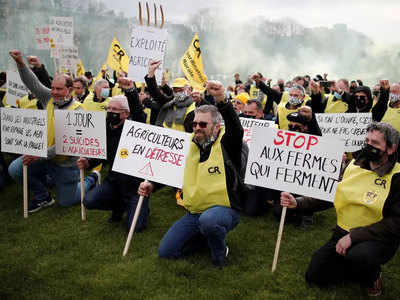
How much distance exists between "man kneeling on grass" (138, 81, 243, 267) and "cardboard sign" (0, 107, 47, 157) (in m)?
2.57

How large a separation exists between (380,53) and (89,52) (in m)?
32.1

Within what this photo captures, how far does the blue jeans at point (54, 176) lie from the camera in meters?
6.10

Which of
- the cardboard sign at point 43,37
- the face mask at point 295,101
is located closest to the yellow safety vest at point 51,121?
the face mask at point 295,101

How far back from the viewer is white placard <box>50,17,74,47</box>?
11133 mm

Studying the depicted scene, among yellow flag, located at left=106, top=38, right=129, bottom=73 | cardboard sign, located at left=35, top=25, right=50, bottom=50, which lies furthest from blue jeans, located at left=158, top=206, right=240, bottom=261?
cardboard sign, located at left=35, top=25, right=50, bottom=50

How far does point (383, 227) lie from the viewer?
3520 mm

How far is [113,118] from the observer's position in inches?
216

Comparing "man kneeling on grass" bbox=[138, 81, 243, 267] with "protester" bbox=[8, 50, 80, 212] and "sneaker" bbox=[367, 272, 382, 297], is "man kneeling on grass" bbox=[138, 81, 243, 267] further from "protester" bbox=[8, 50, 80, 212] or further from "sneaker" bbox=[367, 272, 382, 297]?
"protester" bbox=[8, 50, 80, 212]

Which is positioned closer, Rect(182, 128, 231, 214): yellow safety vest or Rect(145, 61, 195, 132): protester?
Rect(182, 128, 231, 214): yellow safety vest

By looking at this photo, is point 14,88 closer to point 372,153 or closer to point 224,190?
point 224,190

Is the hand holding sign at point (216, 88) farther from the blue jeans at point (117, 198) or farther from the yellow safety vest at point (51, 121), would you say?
the yellow safety vest at point (51, 121)

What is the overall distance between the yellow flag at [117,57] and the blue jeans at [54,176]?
441 centimetres

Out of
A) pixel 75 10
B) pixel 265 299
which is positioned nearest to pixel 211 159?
pixel 265 299

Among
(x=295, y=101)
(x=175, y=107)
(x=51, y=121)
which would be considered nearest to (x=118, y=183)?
(x=51, y=121)
